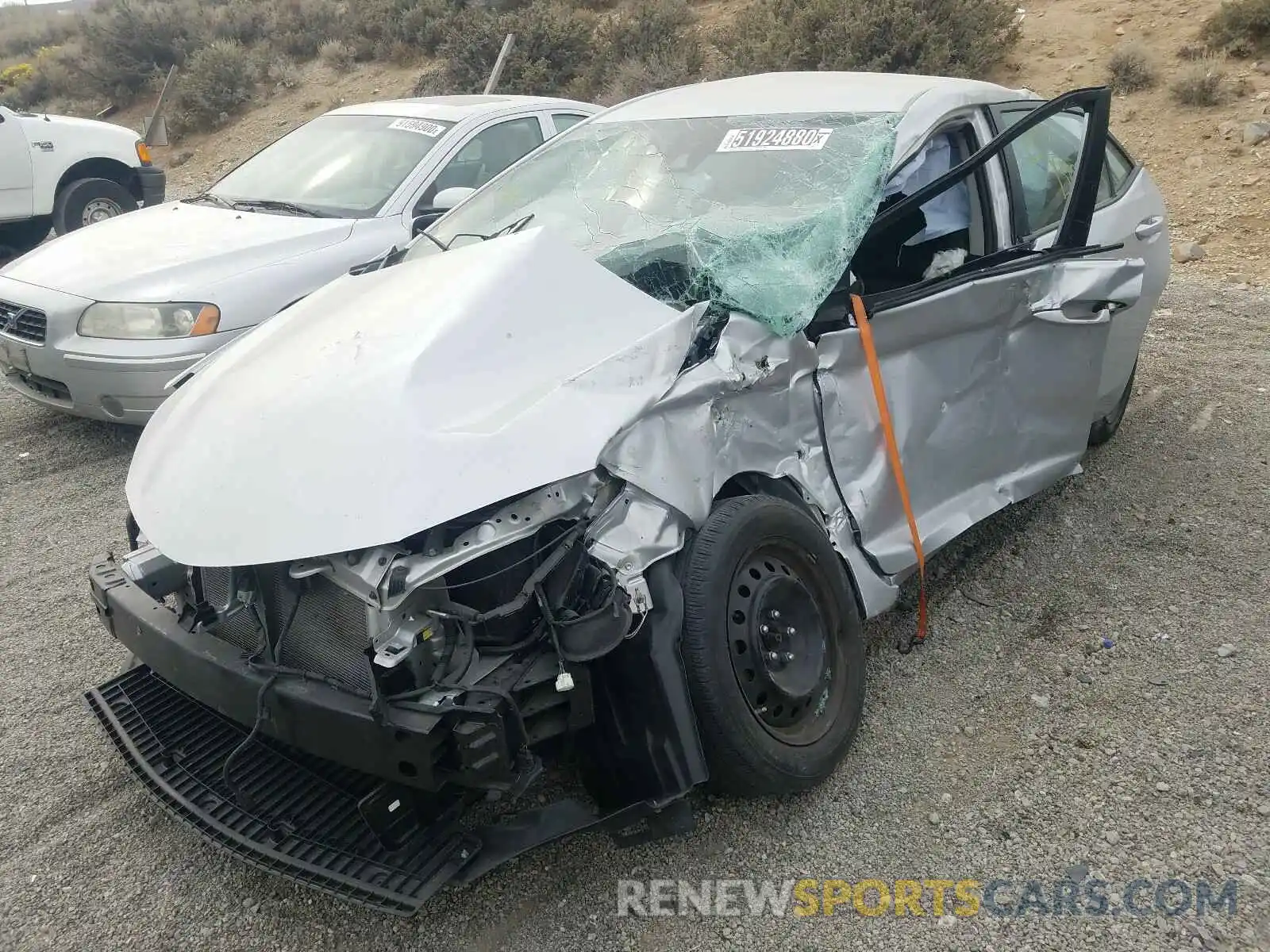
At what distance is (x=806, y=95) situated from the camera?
3561mm

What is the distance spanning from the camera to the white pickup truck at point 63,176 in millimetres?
8508

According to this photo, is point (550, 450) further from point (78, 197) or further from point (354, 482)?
point (78, 197)

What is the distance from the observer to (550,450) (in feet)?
7.23

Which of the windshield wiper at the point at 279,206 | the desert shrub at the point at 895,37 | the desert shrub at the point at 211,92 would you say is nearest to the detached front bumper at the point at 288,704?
the windshield wiper at the point at 279,206

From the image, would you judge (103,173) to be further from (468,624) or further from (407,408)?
(468,624)

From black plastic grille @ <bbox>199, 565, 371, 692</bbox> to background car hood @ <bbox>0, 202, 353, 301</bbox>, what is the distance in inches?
120

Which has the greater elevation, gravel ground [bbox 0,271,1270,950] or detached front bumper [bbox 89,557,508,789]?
detached front bumper [bbox 89,557,508,789]

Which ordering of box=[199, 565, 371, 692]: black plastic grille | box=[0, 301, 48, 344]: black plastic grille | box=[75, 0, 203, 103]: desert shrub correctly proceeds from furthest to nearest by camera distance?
box=[75, 0, 203, 103]: desert shrub < box=[0, 301, 48, 344]: black plastic grille < box=[199, 565, 371, 692]: black plastic grille

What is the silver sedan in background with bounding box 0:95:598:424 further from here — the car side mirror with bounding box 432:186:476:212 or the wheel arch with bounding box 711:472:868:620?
the wheel arch with bounding box 711:472:868:620

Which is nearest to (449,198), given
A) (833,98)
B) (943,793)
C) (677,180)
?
(677,180)

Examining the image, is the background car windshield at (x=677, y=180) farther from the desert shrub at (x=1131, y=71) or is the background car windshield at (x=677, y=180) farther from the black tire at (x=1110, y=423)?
the desert shrub at (x=1131, y=71)

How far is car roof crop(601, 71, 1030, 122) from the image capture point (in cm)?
338

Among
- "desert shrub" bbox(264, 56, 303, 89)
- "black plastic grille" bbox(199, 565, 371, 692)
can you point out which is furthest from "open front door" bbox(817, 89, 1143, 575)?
"desert shrub" bbox(264, 56, 303, 89)

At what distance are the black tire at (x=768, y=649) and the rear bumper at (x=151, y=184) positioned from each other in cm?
882
